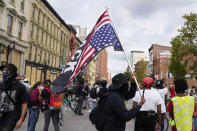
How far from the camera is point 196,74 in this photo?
29391 millimetres

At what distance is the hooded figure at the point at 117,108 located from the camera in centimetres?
305

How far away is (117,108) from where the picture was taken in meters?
3.05

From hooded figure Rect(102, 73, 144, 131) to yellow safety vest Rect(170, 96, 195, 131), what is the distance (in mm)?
919

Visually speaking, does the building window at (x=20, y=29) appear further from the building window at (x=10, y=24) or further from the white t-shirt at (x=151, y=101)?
the white t-shirt at (x=151, y=101)

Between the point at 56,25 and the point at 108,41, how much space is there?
3941 cm

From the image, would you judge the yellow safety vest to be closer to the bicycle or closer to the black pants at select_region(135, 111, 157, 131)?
the black pants at select_region(135, 111, 157, 131)

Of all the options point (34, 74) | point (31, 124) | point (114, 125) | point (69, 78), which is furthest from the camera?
point (34, 74)

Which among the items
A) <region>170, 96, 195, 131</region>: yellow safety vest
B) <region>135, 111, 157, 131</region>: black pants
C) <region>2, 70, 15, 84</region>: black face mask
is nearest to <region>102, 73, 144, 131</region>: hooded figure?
<region>170, 96, 195, 131</region>: yellow safety vest

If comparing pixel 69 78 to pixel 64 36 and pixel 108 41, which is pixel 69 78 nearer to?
pixel 108 41

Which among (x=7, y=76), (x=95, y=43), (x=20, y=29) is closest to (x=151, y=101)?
(x=95, y=43)

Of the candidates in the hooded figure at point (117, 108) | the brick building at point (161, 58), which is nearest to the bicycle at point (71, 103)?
the hooded figure at point (117, 108)

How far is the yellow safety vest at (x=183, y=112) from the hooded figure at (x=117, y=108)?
0.92 meters

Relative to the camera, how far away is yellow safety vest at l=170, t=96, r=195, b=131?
141 inches

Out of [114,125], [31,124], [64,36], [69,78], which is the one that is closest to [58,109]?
[31,124]
